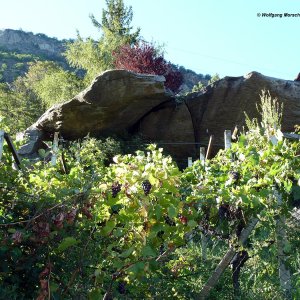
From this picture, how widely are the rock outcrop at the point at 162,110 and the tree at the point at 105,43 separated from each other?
569 centimetres

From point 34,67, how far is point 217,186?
1204 inches

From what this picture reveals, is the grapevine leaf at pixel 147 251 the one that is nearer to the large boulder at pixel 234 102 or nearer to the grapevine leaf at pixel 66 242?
the grapevine leaf at pixel 66 242

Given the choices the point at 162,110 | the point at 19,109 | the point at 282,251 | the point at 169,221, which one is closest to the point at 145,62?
the point at 162,110

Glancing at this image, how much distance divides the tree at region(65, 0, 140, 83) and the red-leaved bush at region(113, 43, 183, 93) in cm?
182

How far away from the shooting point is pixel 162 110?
13312 millimetres

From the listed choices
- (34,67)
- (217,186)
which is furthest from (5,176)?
(34,67)

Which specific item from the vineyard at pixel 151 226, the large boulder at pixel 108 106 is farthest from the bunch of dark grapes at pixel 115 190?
the large boulder at pixel 108 106

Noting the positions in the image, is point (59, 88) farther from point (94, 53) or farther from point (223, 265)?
point (223, 265)

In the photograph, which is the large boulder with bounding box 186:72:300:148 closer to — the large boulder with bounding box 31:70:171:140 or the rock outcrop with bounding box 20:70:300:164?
the rock outcrop with bounding box 20:70:300:164

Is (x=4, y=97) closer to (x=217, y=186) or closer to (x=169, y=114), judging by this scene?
(x=169, y=114)

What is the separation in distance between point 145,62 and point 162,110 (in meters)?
3.55

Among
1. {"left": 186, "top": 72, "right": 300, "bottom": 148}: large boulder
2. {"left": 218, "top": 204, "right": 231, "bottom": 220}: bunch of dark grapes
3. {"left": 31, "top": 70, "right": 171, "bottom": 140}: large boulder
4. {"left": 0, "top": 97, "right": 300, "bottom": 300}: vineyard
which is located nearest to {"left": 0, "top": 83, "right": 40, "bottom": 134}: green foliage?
{"left": 31, "top": 70, "right": 171, "bottom": 140}: large boulder

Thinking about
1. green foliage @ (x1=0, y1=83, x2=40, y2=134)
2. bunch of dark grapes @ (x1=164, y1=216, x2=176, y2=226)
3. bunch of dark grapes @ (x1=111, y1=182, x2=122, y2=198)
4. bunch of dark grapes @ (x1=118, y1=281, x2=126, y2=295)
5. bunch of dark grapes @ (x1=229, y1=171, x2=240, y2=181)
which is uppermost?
bunch of dark grapes @ (x1=229, y1=171, x2=240, y2=181)

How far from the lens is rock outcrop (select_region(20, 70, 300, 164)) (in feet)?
39.0
